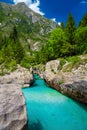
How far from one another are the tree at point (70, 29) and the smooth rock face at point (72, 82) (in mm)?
14707

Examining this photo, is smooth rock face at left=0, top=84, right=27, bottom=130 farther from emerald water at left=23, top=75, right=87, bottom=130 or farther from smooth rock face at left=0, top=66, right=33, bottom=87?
smooth rock face at left=0, top=66, right=33, bottom=87

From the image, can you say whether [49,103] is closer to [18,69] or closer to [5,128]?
[5,128]

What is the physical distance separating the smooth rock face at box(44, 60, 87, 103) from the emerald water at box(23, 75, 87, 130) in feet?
3.59

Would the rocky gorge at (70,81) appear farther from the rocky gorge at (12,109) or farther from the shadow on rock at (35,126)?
the rocky gorge at (12,109)

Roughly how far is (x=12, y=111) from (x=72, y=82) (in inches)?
570

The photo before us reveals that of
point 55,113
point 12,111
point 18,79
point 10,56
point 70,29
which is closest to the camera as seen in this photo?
point 12,111

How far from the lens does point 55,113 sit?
1984cm

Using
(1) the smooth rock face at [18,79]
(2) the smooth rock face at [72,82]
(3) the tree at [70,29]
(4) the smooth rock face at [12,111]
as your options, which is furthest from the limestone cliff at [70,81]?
(3) the tree at [70,29]

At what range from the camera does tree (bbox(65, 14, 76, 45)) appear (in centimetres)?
4989

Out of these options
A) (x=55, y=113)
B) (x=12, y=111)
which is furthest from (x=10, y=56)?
(x=12, y=111)

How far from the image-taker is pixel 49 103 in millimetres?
23203

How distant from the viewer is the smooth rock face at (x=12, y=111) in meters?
11.2

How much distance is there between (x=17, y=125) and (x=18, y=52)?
202 ft

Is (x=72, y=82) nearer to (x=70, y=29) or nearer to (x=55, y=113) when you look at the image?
(x=55, y=113)
